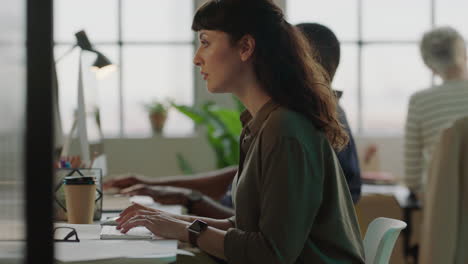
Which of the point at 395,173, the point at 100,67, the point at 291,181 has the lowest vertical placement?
the point at 395,173

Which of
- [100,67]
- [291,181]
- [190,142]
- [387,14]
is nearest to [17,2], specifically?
[291,181]

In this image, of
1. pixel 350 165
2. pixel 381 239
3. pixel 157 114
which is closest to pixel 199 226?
pixel 381 239

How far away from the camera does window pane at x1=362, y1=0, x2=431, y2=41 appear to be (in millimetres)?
6414

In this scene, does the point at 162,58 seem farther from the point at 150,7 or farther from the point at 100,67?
the point at 100,67

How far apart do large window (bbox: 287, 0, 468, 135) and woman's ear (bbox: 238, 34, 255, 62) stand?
4.81 metres

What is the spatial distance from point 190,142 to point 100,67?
144 inches

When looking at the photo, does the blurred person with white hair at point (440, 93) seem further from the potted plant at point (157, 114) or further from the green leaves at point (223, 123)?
the potted plant at point (157, 114)

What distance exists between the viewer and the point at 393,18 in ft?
21.1

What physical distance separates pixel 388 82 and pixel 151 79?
210 centimetres

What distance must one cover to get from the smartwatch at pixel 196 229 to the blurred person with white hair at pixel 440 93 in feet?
7.18

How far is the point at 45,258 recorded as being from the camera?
64 cm

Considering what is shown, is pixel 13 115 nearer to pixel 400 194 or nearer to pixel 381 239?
pixel 381 239

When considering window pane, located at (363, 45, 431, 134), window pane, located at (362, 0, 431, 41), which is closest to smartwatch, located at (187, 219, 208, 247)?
window pane, located at (363, 45, 431, 134)

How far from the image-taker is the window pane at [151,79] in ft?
20.6
